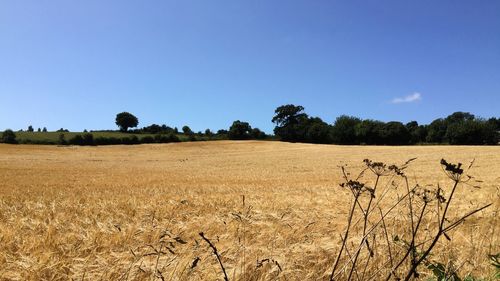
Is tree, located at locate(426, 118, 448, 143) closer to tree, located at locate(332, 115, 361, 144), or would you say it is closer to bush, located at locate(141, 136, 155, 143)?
tree, located at locate(332, 115, 361, 144)

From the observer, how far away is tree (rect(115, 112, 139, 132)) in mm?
127938

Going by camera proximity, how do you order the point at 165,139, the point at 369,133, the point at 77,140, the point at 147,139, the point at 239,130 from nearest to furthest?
the point at 77,140
the point at 147,139
the point at 165,139
the point at 369,133
the point at 239,130

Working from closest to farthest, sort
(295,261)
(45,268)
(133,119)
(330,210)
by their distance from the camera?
(45,268)
(295,261)
(330,210)
(133,119)

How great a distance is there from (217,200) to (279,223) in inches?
168

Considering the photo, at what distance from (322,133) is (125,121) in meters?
66.2

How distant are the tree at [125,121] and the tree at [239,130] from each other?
39.0 metres

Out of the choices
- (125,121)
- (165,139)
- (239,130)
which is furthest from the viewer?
(125,121)

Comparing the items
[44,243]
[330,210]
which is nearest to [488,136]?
[330,210]

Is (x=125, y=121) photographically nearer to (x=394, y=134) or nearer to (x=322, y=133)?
(x=322, y=133)

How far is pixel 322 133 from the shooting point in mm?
101188

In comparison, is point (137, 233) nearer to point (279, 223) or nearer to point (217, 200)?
point (279, 223)

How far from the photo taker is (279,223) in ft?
21.1

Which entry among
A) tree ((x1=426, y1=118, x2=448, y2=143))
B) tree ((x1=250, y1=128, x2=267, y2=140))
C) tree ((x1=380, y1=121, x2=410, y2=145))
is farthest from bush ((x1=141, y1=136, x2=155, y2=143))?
tree ((x1=426, y1=118, x2=448, y2=143))

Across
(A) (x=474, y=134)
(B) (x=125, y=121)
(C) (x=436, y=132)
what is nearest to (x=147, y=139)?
(B) (x=125, y=121)
